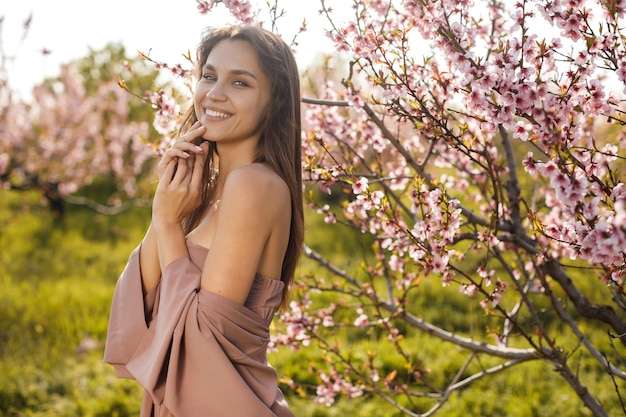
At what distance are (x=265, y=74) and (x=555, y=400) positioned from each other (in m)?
2.98

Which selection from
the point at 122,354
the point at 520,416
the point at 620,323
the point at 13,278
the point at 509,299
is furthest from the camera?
the point at 13,278

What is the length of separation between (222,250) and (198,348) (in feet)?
0.83

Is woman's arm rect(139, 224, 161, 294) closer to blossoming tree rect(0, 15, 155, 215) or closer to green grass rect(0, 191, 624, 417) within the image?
green grass rect(0, 191, 624, 417)

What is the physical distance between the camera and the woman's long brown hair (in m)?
1.89

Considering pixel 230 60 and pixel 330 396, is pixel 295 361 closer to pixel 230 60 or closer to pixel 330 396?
pixel 330 396

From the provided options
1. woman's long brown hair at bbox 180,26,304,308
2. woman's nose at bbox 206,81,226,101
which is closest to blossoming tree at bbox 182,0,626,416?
woman's long brown hair at bbox 180,26,304,308

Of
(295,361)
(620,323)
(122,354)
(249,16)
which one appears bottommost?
(295,361)

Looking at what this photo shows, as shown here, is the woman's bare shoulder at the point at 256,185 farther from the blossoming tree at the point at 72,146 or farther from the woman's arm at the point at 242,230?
the blossoming tree at the point at 72,146

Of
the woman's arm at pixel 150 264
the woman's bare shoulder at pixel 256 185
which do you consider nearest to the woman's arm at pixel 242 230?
the woman's bare shoulder at pixel 256 185

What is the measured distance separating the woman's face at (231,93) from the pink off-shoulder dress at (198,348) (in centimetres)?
36

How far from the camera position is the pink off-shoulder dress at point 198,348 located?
1.61 m

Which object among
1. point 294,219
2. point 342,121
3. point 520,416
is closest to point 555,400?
point 520,416

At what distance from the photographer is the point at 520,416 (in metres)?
3.71

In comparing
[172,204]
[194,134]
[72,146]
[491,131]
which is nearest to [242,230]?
[172,204]
